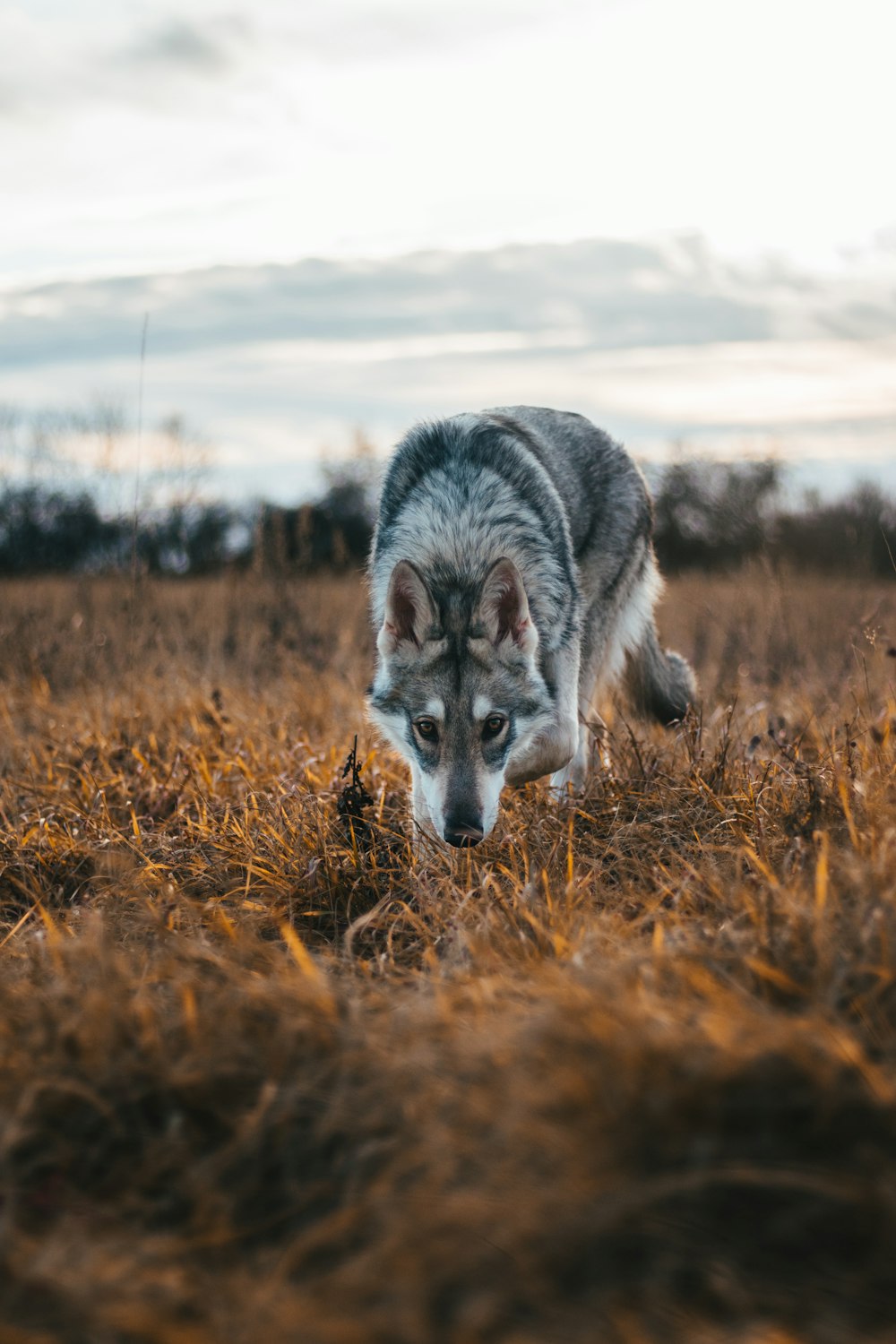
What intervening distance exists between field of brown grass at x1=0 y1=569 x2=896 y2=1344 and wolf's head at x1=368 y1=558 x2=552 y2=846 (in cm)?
30

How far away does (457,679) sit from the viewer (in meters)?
4.15

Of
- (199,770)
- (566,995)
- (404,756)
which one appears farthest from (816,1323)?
(199,770)

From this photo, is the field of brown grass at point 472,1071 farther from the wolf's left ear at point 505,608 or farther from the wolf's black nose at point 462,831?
the wolf's left ear at point 505,608

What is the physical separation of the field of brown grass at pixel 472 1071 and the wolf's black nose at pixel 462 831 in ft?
0.30

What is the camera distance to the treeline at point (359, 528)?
1327 centimetres

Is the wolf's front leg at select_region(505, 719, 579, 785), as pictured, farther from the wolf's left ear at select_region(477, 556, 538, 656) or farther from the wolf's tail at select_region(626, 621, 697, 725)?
the wolf's tail at select_region(626, 621, 697, 725)

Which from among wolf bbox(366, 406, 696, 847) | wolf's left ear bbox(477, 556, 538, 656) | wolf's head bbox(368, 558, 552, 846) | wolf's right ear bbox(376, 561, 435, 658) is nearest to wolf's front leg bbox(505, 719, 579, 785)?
wolf bbox(366, 406, 696, 847)

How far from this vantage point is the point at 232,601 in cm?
954

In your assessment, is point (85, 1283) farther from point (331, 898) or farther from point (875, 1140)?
point (331, 898)

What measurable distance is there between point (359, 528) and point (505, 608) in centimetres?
1337

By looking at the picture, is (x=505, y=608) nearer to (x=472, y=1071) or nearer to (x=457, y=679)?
(x=457, y=679)

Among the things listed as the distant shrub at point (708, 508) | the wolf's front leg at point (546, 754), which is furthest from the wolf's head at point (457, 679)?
the distant shrub at point (708, 508)

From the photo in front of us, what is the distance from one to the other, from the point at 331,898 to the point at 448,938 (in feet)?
2.21

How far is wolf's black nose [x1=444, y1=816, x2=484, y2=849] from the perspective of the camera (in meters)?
3.66
